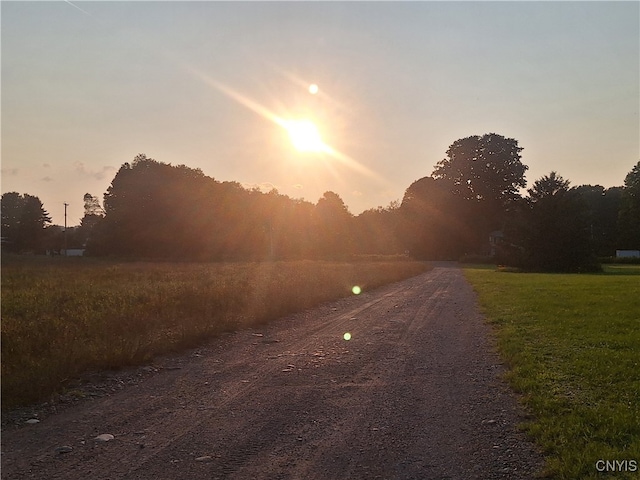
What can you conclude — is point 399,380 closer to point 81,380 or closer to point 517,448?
point 517,448

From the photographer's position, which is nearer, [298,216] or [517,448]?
[517,448]

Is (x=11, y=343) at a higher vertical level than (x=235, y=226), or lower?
lower

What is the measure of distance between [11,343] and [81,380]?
2216 millimetres

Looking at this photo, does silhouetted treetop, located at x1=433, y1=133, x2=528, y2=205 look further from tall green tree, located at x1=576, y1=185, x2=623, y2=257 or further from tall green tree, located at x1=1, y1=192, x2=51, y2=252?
tall green tree, located at x1=1, y1=192, x2=51, y2=252

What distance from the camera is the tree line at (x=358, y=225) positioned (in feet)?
177

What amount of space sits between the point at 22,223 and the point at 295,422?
82.3 meters

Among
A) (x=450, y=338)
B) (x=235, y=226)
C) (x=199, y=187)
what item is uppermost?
(x=199, y=187)

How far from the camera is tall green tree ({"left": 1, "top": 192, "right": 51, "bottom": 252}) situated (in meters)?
75.6

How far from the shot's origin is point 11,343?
364 inches

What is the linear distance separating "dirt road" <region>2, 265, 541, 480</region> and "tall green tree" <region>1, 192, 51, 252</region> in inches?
2996

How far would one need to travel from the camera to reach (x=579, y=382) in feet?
24.2

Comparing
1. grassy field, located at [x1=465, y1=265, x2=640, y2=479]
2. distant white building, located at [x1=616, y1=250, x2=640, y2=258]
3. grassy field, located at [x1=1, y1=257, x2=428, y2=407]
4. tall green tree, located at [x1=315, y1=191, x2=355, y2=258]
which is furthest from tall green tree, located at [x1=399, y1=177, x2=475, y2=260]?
grassy field, located at [x1=465, y1=265, x2=640, y2=479]

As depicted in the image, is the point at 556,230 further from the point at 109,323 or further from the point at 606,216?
the point at 606,216

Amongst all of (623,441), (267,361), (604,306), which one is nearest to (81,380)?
(267,361)
